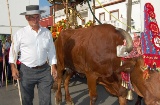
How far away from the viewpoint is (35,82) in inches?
166

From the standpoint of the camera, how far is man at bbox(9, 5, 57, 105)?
159 inches

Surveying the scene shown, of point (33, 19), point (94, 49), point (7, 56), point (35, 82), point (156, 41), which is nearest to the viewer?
point (156, 41)

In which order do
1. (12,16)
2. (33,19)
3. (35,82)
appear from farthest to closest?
1. (12,16)
2. (35,82)
3. (33,19)

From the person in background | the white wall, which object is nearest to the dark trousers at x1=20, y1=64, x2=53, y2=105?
the white wall

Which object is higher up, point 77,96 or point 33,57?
point 33,57

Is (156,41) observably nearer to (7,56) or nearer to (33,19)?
(33,19)

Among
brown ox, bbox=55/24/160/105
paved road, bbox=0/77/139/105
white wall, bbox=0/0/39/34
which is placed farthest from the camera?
white wall, bbox=0/0/39/34

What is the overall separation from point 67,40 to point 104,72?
199cm

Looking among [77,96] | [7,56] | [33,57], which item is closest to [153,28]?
[33,57]

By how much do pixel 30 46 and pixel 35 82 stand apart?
576 millimetres

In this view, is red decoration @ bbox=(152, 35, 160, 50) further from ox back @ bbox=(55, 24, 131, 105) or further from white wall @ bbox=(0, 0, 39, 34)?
white wall @ bbox=(0, 0, 39, 34)

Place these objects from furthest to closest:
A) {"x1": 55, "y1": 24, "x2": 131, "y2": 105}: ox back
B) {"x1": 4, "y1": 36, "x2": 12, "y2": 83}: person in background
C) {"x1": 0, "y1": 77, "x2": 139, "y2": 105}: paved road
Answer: {"x1": 4, "y1": 36, "x2": 12, "y2": 83}: person in background → {"x1": 0, "y1": 77, "x2": 139, "y2": 105}: paved road → {"x1": 55, "y1": 24, "x2": 131, "y2": 105}: ox back

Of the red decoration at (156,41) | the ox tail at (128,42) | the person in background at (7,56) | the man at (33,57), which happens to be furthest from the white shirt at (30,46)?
the person in background at (7,56)

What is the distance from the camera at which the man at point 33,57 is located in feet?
13.3
